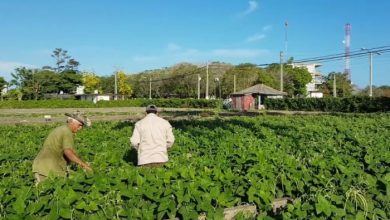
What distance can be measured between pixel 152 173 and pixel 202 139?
244 inches

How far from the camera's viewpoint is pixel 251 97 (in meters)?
56.3

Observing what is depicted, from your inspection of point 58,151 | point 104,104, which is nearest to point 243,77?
point 104,104

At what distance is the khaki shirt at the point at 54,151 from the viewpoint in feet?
19.3

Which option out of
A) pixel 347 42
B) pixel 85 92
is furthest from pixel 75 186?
pixel 347 42

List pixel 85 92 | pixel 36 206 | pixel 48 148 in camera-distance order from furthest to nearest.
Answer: pixel 85 92
pixel 48 148
pixel 36 206

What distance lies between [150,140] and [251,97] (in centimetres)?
5029

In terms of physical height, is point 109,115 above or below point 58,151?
below

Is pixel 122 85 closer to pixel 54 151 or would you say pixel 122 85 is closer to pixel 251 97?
pixel 251 97

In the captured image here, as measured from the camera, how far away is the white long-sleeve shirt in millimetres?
6664

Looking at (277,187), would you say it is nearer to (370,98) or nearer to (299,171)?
(299,171)

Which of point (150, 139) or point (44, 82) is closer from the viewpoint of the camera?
point (150, 139)

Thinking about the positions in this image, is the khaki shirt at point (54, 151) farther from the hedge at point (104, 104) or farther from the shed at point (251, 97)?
the hedge at point (104, 104)

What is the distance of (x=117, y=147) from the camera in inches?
398

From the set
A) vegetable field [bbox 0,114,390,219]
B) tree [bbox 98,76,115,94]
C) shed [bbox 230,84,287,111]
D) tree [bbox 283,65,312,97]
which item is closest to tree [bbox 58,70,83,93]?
tree [bbox 98,76,115,94]
